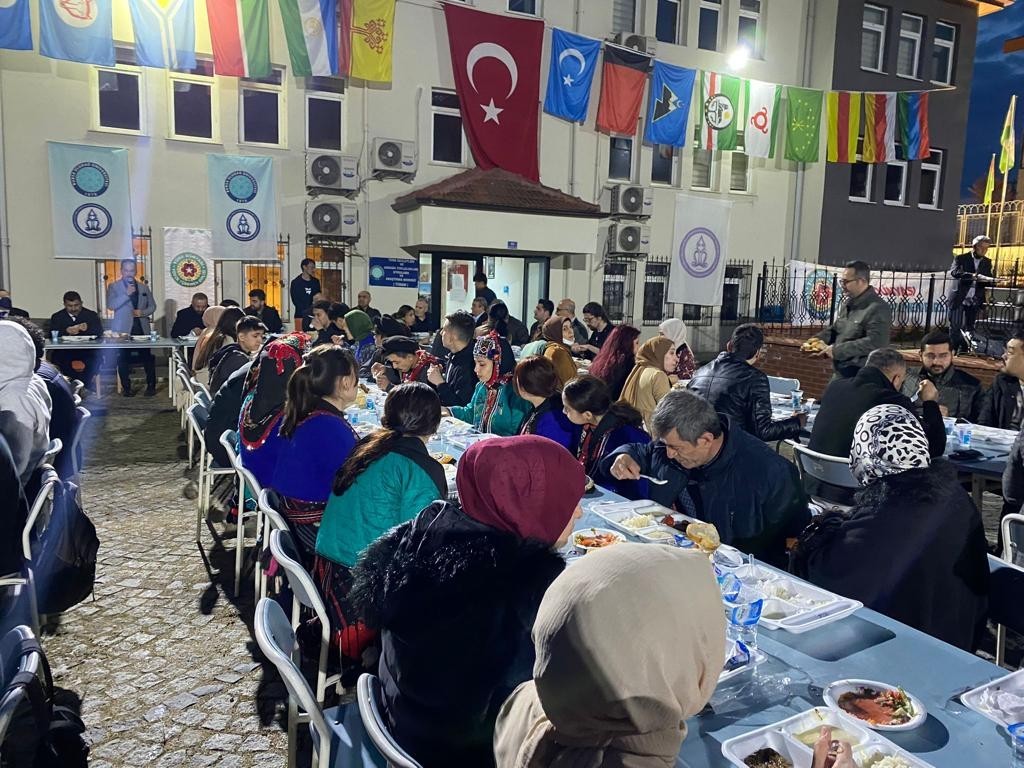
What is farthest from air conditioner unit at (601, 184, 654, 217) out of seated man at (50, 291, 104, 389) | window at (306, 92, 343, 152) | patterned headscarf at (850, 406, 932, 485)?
patterned headscarf at (850, 406, 932, 485)

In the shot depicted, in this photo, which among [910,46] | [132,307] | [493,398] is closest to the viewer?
[493,398]

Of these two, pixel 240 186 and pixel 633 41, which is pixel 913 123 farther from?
pixel 240 186

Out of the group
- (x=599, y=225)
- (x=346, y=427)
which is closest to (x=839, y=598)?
(x=346, y=427)

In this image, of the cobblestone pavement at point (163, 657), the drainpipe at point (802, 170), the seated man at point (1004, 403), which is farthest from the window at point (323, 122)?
the seated man at point (1004, 403)

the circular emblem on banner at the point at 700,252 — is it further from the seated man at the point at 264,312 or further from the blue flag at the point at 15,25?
the blue flag at the point at 15,25

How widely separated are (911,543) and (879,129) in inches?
665

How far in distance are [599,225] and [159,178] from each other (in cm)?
866

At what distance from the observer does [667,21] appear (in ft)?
55.1

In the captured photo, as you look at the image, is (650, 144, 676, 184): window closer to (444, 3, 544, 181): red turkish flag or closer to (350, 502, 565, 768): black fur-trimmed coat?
(444, 3, 544, 181): red turkish flag

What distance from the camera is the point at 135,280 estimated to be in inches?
469

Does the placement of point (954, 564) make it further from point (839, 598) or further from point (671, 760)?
point (671, 760)

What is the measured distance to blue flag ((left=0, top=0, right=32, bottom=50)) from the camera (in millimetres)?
10234

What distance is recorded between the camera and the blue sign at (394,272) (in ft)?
46.7

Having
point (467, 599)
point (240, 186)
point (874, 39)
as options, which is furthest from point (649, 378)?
point (874, 39)
